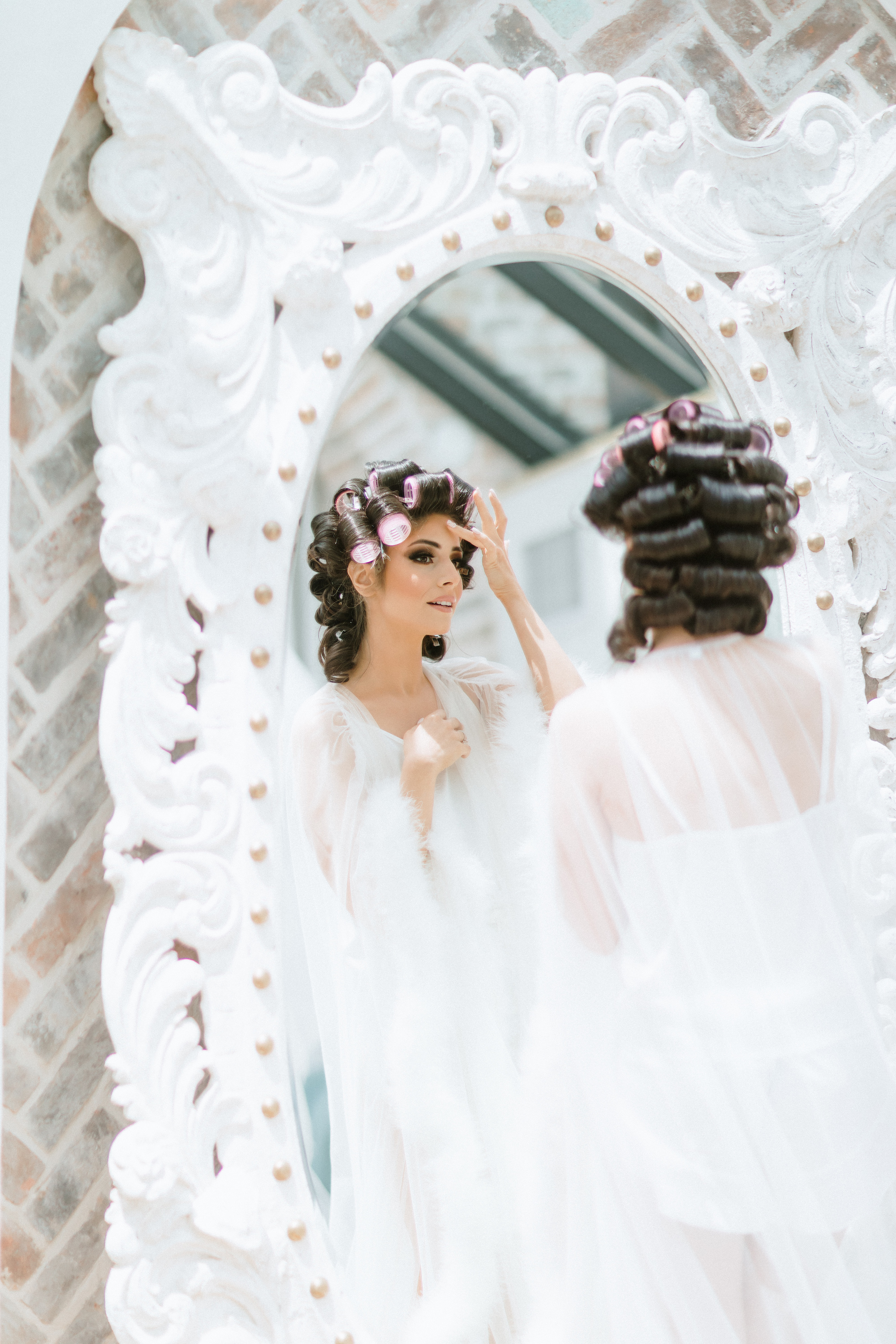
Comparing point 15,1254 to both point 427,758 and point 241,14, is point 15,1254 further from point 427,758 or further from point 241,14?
point 241,14

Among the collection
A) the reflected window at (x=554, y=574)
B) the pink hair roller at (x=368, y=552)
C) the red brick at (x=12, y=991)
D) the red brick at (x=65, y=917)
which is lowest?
the red brick at (x=12, y=991)

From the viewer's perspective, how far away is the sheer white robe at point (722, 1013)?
1.20 m

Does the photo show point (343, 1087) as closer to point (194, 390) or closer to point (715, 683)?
point (715, 683)

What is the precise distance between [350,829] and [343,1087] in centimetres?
33

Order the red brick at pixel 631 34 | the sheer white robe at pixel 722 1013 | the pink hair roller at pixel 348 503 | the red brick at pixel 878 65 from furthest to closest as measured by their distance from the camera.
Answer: the red brick at pixel 878 65
the red brick at pixel 631 34
the pink hair roller at pixel 348 503
the sheer white robe at pixel 722 1013

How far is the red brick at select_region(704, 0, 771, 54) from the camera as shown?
1872 mm

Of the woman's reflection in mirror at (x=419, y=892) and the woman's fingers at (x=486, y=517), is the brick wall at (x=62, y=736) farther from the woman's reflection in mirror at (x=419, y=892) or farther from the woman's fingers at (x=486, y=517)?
the woman's fingers at (x=486, y=517)

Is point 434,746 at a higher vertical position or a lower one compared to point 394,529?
lower

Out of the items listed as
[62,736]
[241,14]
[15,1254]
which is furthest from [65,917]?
[241,14]

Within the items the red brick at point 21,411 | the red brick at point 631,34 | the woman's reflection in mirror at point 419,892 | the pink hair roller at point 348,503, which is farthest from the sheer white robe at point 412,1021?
the red brick at point 631,34

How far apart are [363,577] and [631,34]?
0.99m

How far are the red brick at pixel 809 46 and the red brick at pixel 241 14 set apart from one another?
0.79m

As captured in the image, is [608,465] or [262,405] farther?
[262,405]

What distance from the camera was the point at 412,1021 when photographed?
149 centimetres
